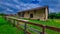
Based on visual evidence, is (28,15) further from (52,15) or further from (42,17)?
(52,15)

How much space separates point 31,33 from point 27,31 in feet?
0.87

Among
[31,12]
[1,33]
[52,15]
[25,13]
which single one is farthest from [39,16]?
[1,33]

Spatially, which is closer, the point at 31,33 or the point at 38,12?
the point at 31,33

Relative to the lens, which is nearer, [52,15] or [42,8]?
[42,8]

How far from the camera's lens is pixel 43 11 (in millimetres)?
26297

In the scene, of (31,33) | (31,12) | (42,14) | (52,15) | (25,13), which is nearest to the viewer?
(31,33)

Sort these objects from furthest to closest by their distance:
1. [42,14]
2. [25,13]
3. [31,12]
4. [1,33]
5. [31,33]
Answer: [25,13], [31,12], [42,14], [1,33], [31,33]

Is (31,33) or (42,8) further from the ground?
(42,8)

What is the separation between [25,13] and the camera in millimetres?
30859

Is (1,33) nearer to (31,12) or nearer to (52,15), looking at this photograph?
(31,12)

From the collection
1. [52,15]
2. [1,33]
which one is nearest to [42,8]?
[52,15]

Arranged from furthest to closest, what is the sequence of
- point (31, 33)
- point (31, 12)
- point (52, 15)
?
point (52, 15)
point (31, 12)
point (31, 33)

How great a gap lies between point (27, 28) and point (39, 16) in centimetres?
1901

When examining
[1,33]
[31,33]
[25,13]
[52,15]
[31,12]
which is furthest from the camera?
[52,15]
